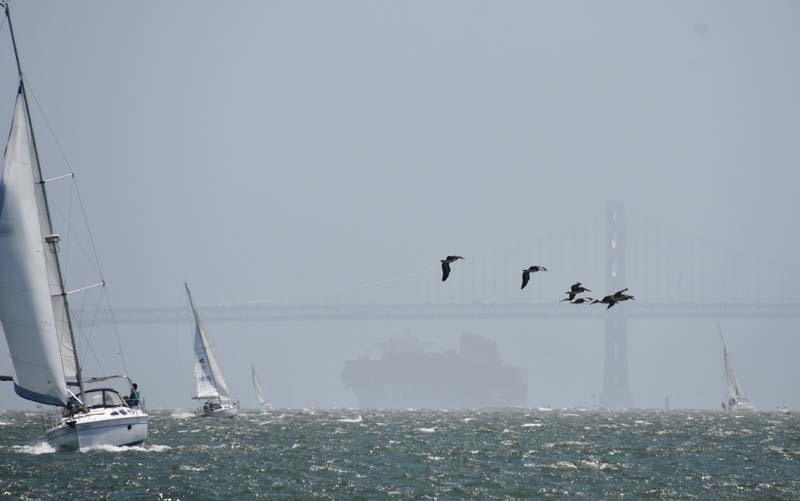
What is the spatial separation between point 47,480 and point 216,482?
4.56 m

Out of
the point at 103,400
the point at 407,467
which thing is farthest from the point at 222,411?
the point at 407,467

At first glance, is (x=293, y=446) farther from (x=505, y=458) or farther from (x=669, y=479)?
(x=669, y=479)

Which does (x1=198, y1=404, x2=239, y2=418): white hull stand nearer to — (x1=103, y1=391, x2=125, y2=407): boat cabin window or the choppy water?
the choppy water

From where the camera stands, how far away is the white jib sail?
148 ft

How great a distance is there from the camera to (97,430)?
46.2 metres

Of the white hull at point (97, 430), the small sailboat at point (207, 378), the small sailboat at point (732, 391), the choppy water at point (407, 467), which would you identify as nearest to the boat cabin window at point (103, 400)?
the white hull at point (97, 430)

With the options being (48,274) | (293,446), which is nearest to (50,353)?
(48,274)

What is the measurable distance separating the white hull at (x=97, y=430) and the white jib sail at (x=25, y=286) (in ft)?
3.28

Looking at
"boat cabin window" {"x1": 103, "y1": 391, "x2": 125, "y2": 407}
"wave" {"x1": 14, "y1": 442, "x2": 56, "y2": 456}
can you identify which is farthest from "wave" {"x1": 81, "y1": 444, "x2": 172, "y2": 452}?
"boat cabin window" {"x1": 103, "y1": 391, "x2": 125, "y2": 407}

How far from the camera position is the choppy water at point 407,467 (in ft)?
116

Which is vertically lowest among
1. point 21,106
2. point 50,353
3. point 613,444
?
point 613,444

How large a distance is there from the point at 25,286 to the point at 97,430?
18.0 feet

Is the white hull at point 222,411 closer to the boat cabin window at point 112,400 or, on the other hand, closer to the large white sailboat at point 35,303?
the boat cabin window at point 112,400

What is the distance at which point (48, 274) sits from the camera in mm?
46781
